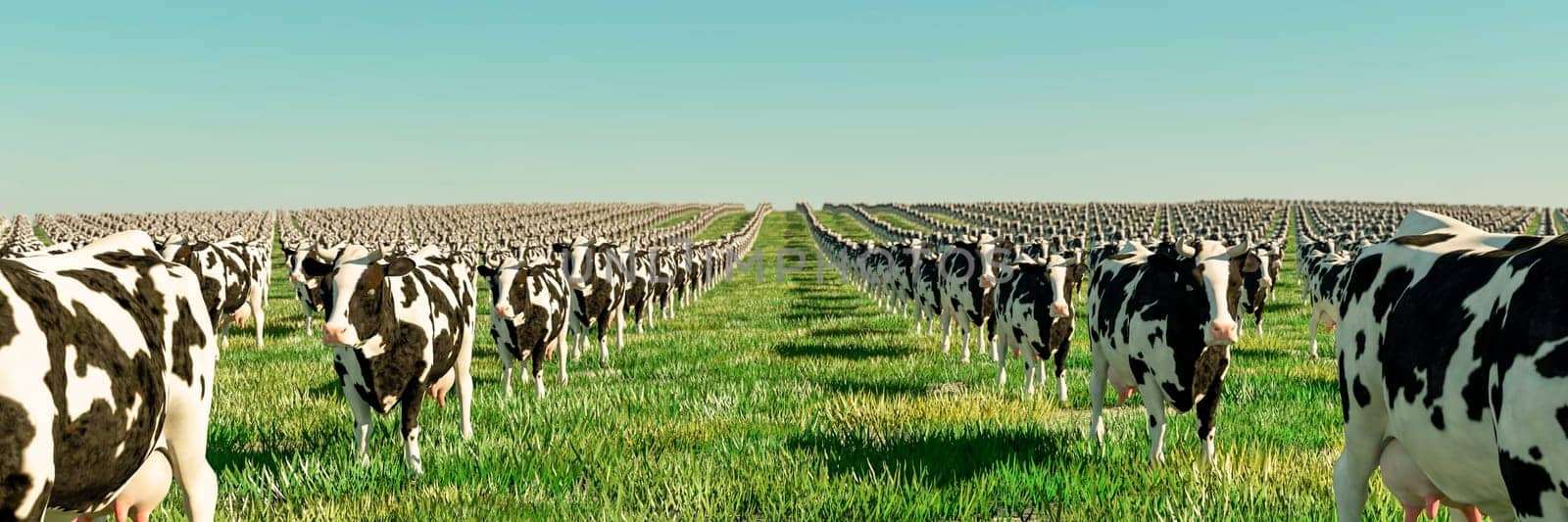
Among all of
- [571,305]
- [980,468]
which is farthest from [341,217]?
[980,468]

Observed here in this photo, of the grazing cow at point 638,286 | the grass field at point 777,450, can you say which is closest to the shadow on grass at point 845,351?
the grass field at point 777,450

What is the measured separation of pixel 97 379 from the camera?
3.18 m

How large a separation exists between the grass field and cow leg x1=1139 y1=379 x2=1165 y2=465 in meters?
0.13

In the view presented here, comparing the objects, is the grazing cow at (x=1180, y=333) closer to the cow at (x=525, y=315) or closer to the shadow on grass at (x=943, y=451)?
the shadow on grass at (x=943, y=451)

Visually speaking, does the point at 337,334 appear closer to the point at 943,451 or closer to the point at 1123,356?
the point at 943,451

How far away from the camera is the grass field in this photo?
18.1 ft

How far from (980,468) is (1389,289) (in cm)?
308

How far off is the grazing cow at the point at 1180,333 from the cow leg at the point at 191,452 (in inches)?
233

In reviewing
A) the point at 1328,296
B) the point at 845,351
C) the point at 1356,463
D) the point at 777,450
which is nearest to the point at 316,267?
the point at 777,450

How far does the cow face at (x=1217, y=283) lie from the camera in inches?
247

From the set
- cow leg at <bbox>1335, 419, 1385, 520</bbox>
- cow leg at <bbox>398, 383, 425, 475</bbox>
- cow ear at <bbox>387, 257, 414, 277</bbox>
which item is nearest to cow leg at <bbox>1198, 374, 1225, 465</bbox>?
cow leg at <bbox>1335, 419, 1385, 520</bbox>

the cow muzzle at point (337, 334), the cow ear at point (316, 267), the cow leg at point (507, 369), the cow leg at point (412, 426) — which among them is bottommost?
the cow leg at point (507, 369)

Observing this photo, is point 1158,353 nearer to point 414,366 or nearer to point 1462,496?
point 1462,496

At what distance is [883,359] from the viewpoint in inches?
529
